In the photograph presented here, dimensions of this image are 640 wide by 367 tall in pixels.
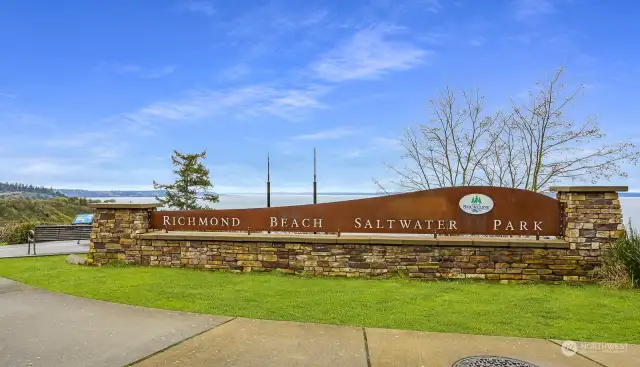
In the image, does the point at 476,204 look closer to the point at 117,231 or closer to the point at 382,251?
the point at 382,251

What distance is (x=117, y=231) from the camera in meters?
9.99

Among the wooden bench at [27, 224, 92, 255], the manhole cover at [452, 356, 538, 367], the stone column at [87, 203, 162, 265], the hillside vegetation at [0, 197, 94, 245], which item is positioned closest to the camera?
the manhole cover at [452, 356, 538, 367]

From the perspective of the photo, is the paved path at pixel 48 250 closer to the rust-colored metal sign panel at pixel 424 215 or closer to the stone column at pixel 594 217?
the rust-colored metal sign panel at pixel 424 215

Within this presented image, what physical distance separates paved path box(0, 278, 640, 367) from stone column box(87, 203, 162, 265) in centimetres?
441

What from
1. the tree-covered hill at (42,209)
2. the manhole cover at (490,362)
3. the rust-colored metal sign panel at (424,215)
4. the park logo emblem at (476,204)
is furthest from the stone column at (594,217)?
the tree-covered hill at (42,209)

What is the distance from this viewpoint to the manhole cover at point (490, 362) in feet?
12.6

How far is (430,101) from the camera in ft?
57.5

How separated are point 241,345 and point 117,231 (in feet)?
22.5

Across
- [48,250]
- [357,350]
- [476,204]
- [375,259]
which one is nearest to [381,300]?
[375,259]

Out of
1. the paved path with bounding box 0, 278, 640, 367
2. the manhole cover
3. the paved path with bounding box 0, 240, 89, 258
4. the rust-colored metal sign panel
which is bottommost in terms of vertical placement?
the manhole cover

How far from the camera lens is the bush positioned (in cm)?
736

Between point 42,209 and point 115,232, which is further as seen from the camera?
point 42,209

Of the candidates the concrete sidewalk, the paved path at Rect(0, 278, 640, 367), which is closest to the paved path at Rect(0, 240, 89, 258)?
the paved path at Rect(0, 278, 640, 367)

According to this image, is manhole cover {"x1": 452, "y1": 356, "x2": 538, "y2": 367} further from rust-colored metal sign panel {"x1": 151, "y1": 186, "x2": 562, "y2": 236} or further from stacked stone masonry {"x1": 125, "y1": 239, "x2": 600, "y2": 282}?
rust-colored metal sign panel {"x1": 151, "y1": 186, "x2": 562, "y2": 236}
